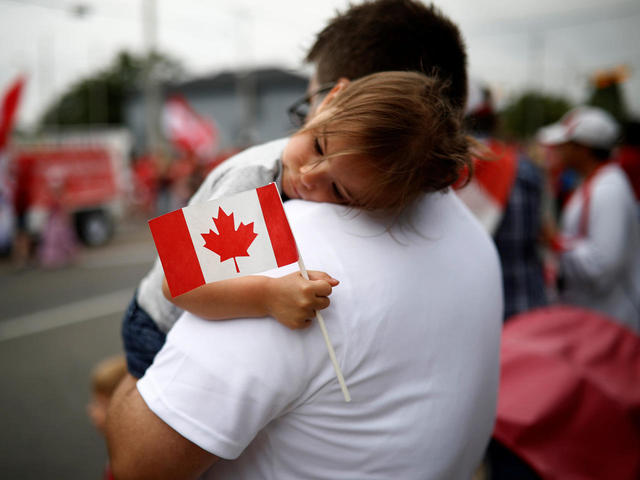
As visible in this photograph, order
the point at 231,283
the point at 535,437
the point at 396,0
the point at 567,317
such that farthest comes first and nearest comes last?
the point at 567,317
the point at 535,437
the point at 396,0
the point at 231,283

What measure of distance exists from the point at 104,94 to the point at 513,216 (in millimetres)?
54075

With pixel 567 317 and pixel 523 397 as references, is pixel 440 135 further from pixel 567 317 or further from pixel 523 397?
pixel 567 317

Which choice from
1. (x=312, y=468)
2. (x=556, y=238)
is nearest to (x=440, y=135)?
(x=312, y=468)

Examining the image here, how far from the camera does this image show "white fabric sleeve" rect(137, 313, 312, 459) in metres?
0.81

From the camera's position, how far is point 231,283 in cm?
88

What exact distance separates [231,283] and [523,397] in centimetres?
113

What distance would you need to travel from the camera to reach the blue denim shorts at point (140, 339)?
1.08 m

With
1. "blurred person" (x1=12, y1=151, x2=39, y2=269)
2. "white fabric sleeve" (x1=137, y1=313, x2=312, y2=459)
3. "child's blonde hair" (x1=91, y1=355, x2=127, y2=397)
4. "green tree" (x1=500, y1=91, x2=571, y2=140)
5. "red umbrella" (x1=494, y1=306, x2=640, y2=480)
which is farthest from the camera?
"green tree" (x1=500, y1=91, x2=571, y2=140)

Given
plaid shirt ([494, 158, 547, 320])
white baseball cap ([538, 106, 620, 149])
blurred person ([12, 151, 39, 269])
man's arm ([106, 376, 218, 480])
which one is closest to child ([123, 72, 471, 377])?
man's arm ([106, 376, 218, 480])

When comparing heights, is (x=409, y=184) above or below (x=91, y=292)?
above

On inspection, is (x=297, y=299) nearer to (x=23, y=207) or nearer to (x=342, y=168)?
(x=342, y=168)

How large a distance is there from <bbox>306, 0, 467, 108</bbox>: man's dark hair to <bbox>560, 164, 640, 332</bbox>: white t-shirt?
70.0 inches

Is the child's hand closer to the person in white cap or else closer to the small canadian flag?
the small canadian flag

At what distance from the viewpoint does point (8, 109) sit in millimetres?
6973
